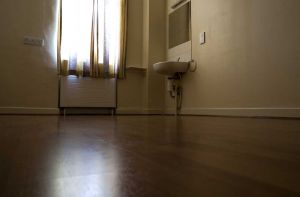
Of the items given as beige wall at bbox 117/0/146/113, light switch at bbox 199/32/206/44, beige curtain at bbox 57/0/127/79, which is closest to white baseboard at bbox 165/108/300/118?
light switch at bbox 199/32/206/44

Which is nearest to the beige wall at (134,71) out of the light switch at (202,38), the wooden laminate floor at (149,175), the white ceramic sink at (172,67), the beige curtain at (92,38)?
the beige curtain at (92,38)

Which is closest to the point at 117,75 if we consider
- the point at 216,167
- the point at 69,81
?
the point at 69,81

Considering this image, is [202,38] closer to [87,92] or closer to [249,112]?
[249,112]

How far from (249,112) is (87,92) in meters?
2.32

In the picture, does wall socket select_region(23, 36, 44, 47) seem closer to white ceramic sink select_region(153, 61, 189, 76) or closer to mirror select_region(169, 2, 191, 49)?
white ceramic sink select_region(153, 61, 189, 76)

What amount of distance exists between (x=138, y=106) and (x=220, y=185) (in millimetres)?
4271

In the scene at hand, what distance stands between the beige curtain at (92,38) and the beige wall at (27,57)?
0.58 feet

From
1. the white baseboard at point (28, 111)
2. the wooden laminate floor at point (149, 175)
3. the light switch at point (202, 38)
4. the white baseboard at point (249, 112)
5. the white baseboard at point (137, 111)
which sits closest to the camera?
the wooden laminate floor at point (149, 175)

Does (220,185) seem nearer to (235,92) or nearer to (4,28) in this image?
(235,92)

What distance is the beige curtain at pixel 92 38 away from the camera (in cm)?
400

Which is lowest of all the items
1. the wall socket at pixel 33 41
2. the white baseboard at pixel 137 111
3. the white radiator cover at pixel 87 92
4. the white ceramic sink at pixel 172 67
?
the white baseboard at pixel 137 111

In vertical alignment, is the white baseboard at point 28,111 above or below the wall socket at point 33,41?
below

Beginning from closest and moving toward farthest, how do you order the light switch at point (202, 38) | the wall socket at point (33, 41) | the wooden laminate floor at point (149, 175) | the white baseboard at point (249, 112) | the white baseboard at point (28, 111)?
the wooden laminate floor at point (149, 175) < the white baseboard at point (249, 112) < the light switch at point (202, 38) < the white baseboard at point (28, 111) < the wall socket at point (33, 41)

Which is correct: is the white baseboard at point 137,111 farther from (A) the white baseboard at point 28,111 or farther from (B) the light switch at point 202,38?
(B) the light switch at point 202,38
